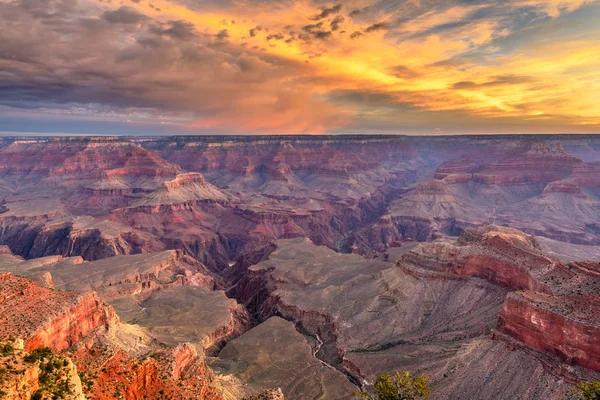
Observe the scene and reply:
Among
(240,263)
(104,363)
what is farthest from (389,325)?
(240,263)

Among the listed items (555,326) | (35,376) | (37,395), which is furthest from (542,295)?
(35,376)

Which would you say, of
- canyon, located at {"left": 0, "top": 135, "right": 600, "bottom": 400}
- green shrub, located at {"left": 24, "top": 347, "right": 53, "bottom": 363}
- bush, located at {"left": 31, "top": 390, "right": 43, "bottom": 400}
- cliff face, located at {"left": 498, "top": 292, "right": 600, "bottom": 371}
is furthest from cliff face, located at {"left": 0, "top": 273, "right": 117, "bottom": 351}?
cliff face, located at {"left": 498, "top": 292, "right": 600, "bottom": 371}

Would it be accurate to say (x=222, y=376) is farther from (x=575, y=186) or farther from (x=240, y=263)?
(x=575, y=186)

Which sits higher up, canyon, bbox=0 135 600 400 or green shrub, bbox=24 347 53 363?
green shrub, bbox=24 347 53 363

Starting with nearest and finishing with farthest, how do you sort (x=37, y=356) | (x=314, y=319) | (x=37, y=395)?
(x=37, y=395)
(x=37, y=356)
(x=314, y=319)

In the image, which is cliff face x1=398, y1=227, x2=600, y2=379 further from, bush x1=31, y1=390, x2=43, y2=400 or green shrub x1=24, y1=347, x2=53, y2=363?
green shrub x1=24, y1=347, x2=53, y2=363

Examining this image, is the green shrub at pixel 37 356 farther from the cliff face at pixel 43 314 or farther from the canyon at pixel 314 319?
the cliff face at pixel 43 314

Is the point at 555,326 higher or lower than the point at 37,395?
lower

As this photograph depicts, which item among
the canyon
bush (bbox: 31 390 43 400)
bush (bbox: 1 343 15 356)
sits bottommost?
the canyon

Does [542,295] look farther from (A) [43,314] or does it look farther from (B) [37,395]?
(A) [43,314]
